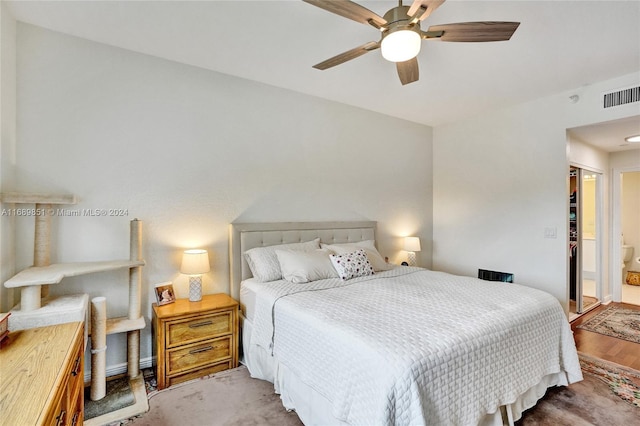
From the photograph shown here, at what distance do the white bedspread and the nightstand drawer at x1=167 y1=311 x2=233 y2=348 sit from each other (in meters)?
0.35

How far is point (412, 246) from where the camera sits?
167 inches

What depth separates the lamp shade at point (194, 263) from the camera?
265 cm

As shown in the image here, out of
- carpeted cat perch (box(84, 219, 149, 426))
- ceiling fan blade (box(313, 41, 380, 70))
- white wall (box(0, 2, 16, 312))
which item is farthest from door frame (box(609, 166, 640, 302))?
white wall (box(0, 2, 16, 312))

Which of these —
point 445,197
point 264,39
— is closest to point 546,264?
point 445,197

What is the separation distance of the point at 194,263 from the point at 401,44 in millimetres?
2253

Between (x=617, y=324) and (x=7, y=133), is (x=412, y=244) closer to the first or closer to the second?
(x=617, y=324)

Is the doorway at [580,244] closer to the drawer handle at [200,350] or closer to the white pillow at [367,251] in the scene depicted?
the white pillow at [367,251]

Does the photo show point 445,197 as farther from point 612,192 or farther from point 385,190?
point 612,192

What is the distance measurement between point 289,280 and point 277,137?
1549 millimetres

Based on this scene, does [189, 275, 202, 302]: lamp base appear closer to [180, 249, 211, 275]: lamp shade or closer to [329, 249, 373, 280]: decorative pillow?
[180, 249, 211, 275]: lamp shade

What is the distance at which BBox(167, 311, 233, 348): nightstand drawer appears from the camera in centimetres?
→ 241

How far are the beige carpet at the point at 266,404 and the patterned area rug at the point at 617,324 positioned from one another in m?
1.12

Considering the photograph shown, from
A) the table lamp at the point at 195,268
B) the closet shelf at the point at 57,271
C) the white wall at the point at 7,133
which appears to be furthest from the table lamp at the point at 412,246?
the white wall at the point at 7,133

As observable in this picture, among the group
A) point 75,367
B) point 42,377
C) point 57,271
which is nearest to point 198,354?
point 75,367
